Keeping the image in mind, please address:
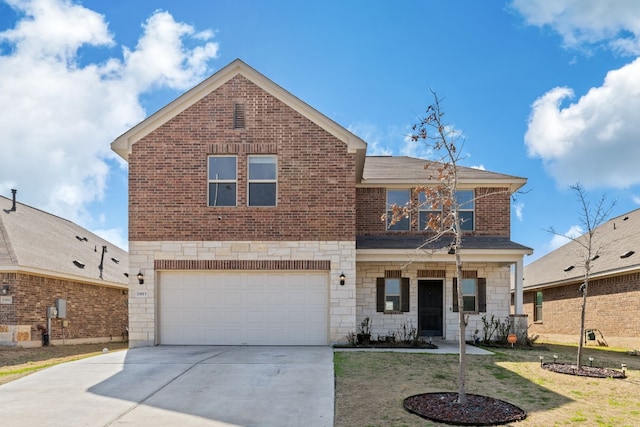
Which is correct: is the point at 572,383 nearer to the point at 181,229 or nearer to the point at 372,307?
the point at 372,307

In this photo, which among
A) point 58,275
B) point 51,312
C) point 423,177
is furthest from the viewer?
point 58,275

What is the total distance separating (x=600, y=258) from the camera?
68.1 feet

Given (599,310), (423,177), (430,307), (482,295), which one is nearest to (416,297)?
(430,307)

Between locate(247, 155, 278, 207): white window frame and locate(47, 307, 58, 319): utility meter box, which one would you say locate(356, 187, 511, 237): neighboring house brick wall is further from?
locate(47, 307, 58, 319): utility meter box

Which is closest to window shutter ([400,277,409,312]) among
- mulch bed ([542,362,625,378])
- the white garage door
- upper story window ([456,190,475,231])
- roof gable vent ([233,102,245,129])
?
upper story window ([456,190,475,231])

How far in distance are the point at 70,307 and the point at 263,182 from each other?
9.91m

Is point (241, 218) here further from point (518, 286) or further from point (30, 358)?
point (518, 286)

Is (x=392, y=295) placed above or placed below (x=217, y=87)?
below

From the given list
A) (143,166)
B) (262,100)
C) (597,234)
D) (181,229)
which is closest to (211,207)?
(181,229)

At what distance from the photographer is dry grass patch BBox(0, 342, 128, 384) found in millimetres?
11484

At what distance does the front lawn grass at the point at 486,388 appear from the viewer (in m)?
7.93

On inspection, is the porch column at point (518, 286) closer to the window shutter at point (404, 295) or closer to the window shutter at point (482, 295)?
the window shutter at point (482, 295)

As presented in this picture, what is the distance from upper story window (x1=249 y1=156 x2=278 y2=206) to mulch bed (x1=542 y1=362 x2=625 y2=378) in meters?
7.96

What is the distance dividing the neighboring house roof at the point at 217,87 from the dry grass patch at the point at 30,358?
5.86 m
